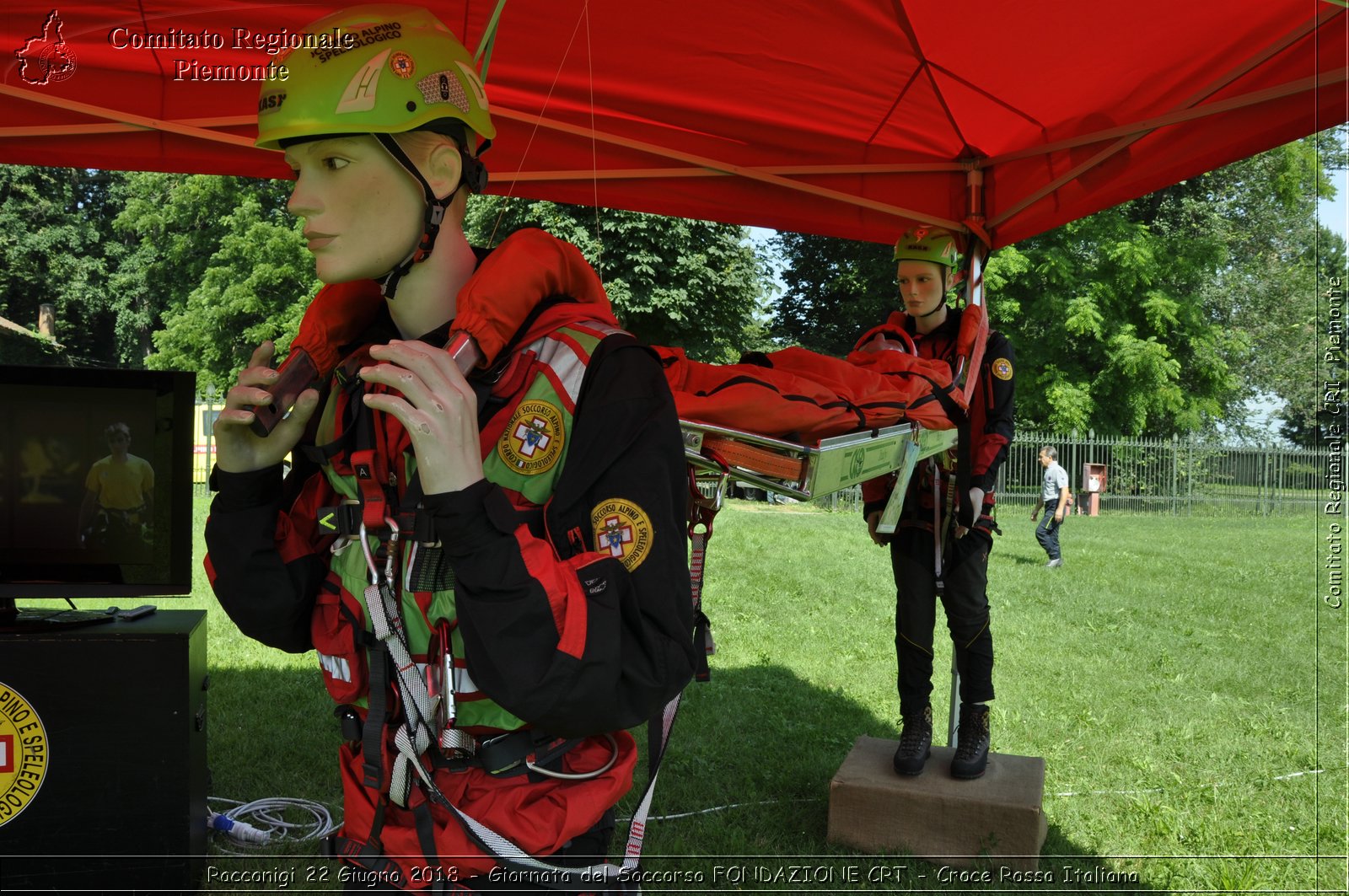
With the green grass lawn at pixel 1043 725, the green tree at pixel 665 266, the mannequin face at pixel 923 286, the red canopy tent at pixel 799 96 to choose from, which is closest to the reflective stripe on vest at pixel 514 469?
the red canopy tent at pixel 799 96

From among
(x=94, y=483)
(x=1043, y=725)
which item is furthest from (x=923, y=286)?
(x=94, y=483)

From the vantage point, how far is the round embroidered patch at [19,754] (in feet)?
12.5

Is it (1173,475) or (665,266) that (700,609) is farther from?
(1173,475)

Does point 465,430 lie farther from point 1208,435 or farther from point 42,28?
point 1208,435

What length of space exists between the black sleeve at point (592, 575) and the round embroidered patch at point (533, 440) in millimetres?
33

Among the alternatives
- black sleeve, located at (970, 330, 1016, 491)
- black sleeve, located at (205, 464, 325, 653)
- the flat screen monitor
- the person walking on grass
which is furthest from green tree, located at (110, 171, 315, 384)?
black sleeve, located at (205, 464, 325, 653)

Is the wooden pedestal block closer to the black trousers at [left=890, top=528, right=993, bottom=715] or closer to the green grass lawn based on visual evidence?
the green grass lawn

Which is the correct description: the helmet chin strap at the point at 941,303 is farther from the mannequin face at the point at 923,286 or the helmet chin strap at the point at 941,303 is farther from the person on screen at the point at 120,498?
the person on screen at the point at 120,498

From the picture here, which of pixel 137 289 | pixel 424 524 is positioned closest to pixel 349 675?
pixel 424 524

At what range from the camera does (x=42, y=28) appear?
419 centimetres

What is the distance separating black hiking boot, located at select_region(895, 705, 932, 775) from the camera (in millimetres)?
5113

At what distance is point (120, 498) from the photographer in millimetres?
4125

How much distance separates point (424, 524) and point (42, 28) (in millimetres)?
3856

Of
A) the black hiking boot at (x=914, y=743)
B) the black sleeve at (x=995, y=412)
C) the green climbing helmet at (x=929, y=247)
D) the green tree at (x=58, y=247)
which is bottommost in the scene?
the black hiking boot at (x=914, y=743)
